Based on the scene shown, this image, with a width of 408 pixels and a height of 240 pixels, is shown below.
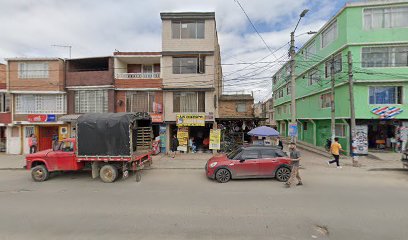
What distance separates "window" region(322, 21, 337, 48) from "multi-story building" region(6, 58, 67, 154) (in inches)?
891

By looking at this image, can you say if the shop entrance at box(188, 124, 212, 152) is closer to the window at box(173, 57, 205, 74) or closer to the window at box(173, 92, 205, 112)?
the window at box(173, 92, 205, 112)

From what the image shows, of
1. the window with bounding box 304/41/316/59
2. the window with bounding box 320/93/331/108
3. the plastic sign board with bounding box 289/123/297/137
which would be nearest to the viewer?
the plastic sign board with bounding box 289/123/297/137

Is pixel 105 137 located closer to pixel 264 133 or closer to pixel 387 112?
pixel 264 133

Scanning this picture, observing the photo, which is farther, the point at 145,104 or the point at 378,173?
the point at 145,104

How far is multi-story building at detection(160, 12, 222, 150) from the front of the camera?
50.1ft

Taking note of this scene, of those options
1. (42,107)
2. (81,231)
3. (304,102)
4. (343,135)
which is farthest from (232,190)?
(304,102)

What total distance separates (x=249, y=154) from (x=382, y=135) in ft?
47.6

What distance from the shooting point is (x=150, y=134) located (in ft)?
36.7

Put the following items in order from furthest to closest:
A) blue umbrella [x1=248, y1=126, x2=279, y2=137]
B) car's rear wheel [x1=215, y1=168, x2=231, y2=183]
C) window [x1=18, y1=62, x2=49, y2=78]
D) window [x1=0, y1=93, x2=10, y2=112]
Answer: window [x1=0, y1=93, x2=10, y2=112]
window [x1=18, y1=62, x2=49, y2=78]
blue umbrella [x1=248, y1=126, x2=279, y2=137]
car's rear wheel [x1=215, y1=168, x2=231, y2=183]

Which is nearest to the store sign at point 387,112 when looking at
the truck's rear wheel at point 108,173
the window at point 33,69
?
the truck's rear wheel at point 108,173

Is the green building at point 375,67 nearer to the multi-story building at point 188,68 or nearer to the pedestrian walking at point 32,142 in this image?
the multi-story building at point 188,68

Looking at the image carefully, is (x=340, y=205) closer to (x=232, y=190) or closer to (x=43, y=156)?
(x=232, y=190)

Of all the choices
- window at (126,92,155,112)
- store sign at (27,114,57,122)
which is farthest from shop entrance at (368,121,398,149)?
store sign at (27,114,57,122)

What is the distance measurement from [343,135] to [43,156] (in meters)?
19.8
